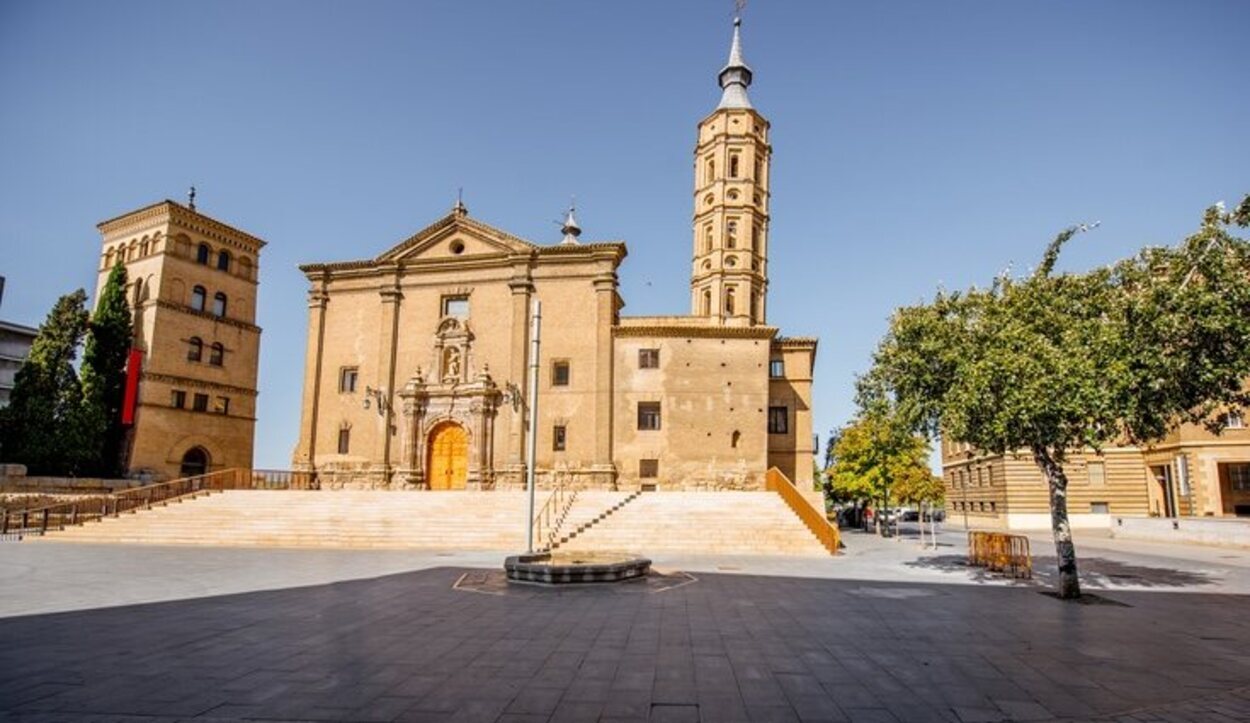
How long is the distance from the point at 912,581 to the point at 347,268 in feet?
101

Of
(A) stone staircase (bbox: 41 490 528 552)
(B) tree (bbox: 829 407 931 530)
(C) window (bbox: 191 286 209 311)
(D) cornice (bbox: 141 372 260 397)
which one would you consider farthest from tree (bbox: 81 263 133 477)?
(B) tree (bbox: 829 407 931 530)

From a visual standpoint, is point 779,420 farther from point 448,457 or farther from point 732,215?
point 448,457

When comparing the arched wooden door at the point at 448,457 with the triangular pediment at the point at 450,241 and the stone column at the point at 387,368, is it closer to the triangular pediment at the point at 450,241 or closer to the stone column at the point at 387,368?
the stone column at the point at 387,368

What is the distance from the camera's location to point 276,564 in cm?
1731

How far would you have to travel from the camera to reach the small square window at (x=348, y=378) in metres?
35.2

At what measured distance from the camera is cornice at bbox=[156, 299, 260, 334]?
39.5 metres

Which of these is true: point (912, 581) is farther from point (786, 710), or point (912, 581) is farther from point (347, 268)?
point (347, 268)

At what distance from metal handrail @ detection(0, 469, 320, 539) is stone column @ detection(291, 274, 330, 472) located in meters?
2.99

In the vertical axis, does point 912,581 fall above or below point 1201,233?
below

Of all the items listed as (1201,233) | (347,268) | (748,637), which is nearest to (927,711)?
(748,637)

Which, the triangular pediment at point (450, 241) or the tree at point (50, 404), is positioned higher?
the triangular pediment at point (450, 241)

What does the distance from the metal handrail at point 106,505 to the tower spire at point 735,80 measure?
33.3m

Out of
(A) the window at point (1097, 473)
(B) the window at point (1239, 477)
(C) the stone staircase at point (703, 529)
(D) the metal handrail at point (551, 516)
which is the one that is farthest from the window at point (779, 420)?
(B) the window at point (1239, 477)

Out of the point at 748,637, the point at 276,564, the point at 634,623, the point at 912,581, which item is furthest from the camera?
the point at 276,564
